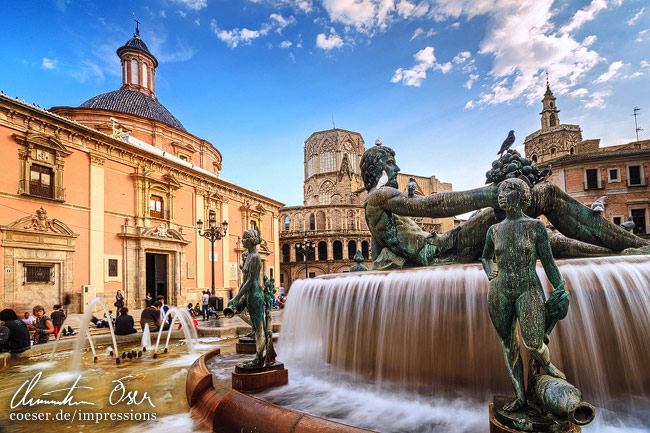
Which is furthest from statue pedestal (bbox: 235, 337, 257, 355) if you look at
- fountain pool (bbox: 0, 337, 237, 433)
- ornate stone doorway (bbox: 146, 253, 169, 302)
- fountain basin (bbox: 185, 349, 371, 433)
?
ornate stone doorway (bbox: 146, 253, 169, 302)

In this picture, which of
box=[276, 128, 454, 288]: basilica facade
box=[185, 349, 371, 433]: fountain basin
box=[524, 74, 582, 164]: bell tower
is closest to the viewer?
box=[185, 349, 371, 433]: fountain basin

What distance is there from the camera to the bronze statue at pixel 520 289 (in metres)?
2.12

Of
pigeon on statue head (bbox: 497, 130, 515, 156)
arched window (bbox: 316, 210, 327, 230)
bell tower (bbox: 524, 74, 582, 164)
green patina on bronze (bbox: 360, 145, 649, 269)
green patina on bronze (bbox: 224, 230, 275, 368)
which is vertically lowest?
green patina on bronze (bbox: 224, 230, 275, 368)

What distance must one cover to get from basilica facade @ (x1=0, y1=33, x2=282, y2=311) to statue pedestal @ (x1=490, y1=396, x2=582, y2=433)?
15.2 m

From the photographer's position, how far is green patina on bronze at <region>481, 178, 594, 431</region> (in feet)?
6.91

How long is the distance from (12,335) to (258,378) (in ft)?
19.8

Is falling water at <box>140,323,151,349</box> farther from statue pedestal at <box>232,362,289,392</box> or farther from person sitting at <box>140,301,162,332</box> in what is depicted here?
statue pedestal at <box>232,362,289,392</box>

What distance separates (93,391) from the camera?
4.74 meters

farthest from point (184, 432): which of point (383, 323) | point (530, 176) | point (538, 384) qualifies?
point (530, 176)

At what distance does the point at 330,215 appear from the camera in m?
47.7

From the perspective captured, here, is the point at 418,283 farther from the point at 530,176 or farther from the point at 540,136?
the point at 540,136
